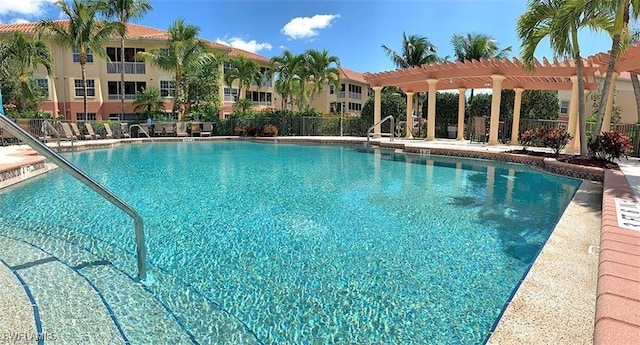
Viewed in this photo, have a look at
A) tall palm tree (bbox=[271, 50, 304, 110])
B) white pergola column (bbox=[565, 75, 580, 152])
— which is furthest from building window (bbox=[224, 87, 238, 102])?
white pergola column (bbox=[565, 75, 580, 152])

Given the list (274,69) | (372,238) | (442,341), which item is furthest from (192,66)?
(442,341)

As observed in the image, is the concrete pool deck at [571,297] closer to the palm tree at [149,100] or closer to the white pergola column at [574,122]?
the white pergola column at [574,122]

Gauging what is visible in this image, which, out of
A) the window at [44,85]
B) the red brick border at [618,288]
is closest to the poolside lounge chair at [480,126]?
the red brick border at [618,288]

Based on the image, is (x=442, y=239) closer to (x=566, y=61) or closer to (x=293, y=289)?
(x=293, y=289)

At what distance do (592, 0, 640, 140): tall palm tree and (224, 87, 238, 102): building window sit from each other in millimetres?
29705

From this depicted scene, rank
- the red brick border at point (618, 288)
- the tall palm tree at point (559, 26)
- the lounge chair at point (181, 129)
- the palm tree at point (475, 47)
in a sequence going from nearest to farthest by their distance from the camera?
the red brick border at point (618, 288) → the tall palm tree at point (559, 26) → the lounge chair at point (181, 129) → the palm tree at point (475, 47)

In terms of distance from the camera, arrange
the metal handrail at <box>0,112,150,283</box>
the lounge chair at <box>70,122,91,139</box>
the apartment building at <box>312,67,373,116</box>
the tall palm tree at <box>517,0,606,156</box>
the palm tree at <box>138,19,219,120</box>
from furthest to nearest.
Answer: the apartment building at <box>312,67,373,116</box> < the palm tree at <box>138,19,219,120</box> < the lounge chair at <box>70,122,91,139</box> < the tall palm tree at <box>517,0,606,156</box> < the metal handrail at <box>0,112,150,283</box>

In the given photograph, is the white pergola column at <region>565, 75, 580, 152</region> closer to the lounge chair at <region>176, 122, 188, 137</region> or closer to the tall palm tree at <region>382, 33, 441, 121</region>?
the tall palm tree at <region>382, 33, 441, 121</region>

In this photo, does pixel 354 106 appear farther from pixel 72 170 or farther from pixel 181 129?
pixel 72 170

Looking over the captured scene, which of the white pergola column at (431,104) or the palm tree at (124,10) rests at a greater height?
the palm tree at (124,10)

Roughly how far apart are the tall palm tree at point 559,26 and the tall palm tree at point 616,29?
1.36 ft

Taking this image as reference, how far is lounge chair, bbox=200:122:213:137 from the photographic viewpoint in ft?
87.4

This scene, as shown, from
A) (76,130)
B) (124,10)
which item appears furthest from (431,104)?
(124,10)

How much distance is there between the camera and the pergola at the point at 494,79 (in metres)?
15.3
